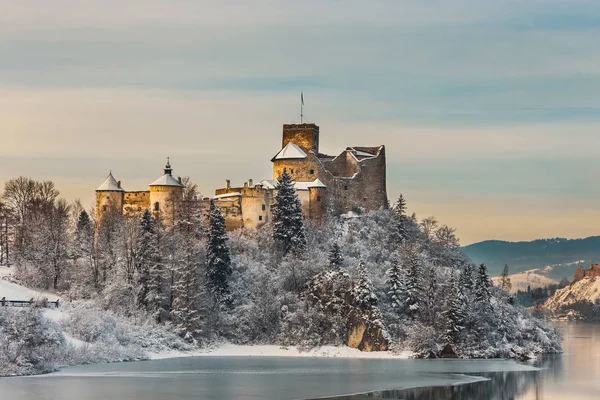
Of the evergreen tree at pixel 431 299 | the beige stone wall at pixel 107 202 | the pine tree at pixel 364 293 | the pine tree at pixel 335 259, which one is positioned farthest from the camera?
the beige stone wall at pixel 107 202

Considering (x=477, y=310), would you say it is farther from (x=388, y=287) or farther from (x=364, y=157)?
(x=364, y=157)

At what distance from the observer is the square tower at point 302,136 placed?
97875 mm

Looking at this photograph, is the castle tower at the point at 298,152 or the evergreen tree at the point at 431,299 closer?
the evergreen tree at the point at 431,299

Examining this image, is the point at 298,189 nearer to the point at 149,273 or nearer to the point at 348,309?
the point at 348,309

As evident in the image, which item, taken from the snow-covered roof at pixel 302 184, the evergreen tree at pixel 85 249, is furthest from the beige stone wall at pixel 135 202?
the snow-covered roof at pixel 302 184

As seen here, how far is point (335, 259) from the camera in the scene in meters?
80.8

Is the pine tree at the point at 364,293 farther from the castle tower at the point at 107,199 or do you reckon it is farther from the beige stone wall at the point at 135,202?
the castle tower at the point at 107,199

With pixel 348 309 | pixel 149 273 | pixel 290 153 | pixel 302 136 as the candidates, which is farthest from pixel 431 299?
pixel 302 136

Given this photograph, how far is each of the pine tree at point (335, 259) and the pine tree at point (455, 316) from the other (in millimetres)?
11149

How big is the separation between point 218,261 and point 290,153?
2051cm

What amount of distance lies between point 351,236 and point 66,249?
26.3 meters

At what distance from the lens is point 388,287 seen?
77938mm

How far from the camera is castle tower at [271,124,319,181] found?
3735 inches

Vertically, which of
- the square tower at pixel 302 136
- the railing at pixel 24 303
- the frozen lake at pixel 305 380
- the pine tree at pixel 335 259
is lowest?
the frozen lake at pixel 305 380
